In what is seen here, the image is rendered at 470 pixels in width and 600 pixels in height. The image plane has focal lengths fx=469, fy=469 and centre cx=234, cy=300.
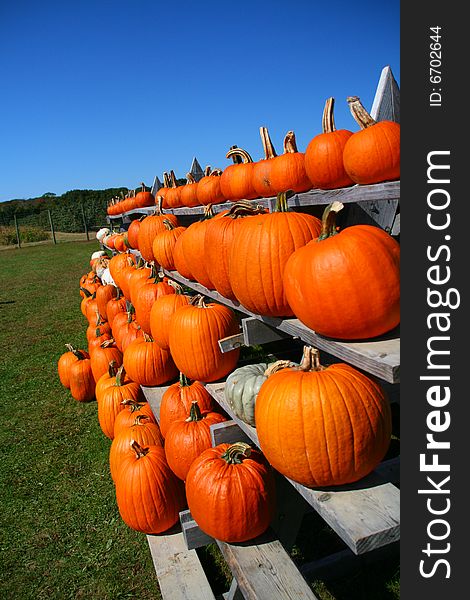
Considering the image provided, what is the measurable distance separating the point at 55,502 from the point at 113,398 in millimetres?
921

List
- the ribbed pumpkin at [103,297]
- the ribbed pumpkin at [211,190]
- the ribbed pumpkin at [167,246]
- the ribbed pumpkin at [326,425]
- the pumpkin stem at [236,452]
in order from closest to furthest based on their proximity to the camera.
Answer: the ribbed pumpkin at [326,425] → the pumpkin stem at [236,452] → the ribbed pumpkin at [167,246] → the ribbed pumpkin at [211,190] → the ribbed pumpkin at [103,297]

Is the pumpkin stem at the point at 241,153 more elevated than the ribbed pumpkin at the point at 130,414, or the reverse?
the pumpkin stem at the point at 241,153

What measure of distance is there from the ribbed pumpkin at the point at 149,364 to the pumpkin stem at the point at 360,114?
222 centimetres

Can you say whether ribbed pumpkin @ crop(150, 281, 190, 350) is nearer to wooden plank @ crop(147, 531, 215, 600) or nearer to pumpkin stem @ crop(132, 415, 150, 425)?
pumpkin stem @ crop(132, 415, 150, 425)

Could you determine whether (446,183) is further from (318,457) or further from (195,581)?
(195,581)

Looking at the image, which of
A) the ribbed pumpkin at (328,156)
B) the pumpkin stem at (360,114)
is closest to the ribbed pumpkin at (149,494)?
the ribbed pumpkin at (328,156)

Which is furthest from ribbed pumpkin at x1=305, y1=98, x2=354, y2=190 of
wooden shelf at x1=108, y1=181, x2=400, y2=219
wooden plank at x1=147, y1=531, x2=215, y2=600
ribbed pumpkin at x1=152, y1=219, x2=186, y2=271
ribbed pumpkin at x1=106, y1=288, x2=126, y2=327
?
ribbed pumpkin at x1=106, y1=288, x2=126, y2=327

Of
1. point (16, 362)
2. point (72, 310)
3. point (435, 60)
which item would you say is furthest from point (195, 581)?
point (72, 310)

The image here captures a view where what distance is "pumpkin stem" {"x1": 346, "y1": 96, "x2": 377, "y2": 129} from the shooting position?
2645 millimetres

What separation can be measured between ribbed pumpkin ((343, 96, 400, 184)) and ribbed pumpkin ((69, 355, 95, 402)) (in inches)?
150

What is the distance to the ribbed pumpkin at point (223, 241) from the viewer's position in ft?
7.40

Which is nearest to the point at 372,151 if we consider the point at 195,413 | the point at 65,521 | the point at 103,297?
the point at 195,413

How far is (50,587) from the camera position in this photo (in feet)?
8.95

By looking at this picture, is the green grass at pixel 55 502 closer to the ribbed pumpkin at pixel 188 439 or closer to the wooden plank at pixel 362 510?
the ribbed pumpkin at pixel 188 439
